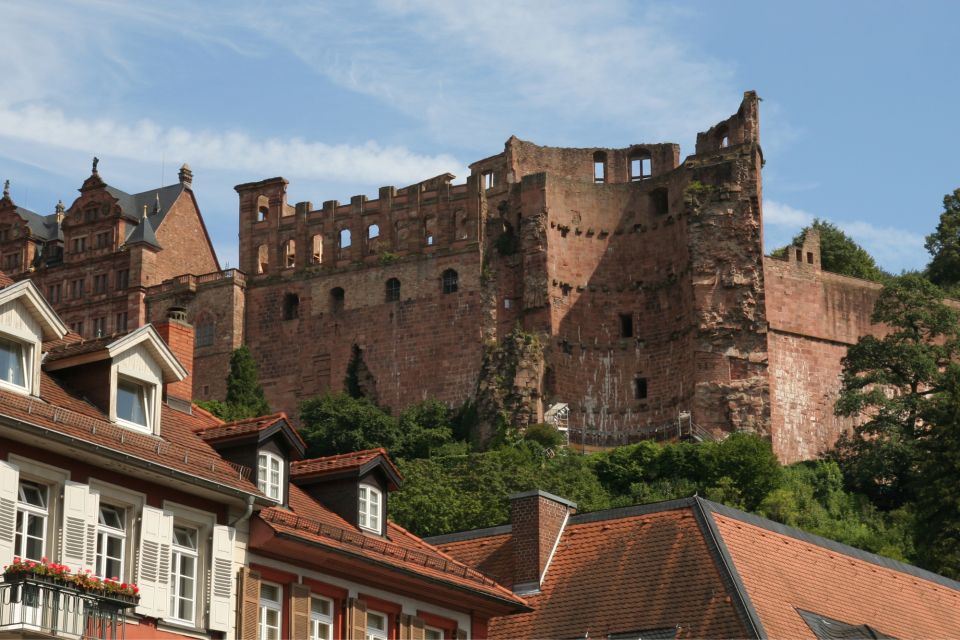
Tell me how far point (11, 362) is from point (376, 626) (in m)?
7.47

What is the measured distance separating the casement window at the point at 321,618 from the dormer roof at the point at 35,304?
559cm

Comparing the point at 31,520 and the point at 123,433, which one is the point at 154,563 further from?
the point at 31,520

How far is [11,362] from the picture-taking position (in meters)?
26.5

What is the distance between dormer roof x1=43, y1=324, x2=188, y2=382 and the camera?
90.7 feet

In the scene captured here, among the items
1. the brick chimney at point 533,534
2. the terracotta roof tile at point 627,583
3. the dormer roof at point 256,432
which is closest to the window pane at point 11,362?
the dormer roof at point 256,432

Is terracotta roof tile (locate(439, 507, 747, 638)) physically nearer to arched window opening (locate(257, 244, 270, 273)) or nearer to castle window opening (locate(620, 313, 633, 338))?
castle window opening (locate(620, 313, 633, 338))

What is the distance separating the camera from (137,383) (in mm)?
28266

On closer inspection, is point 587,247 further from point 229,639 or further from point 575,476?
Result: point 229,639

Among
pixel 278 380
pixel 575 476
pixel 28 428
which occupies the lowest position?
pixel 28 428

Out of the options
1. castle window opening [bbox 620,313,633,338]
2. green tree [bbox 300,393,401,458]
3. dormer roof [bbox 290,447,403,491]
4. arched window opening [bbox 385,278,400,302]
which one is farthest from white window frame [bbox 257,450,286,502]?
arched window opening [bbox 385,278,400,302]

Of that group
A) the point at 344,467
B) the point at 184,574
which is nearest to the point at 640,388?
the point at 344,467

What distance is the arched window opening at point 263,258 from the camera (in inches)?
4156

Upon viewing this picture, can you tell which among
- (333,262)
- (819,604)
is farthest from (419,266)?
(819,604)

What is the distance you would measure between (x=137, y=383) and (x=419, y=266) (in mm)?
72332
